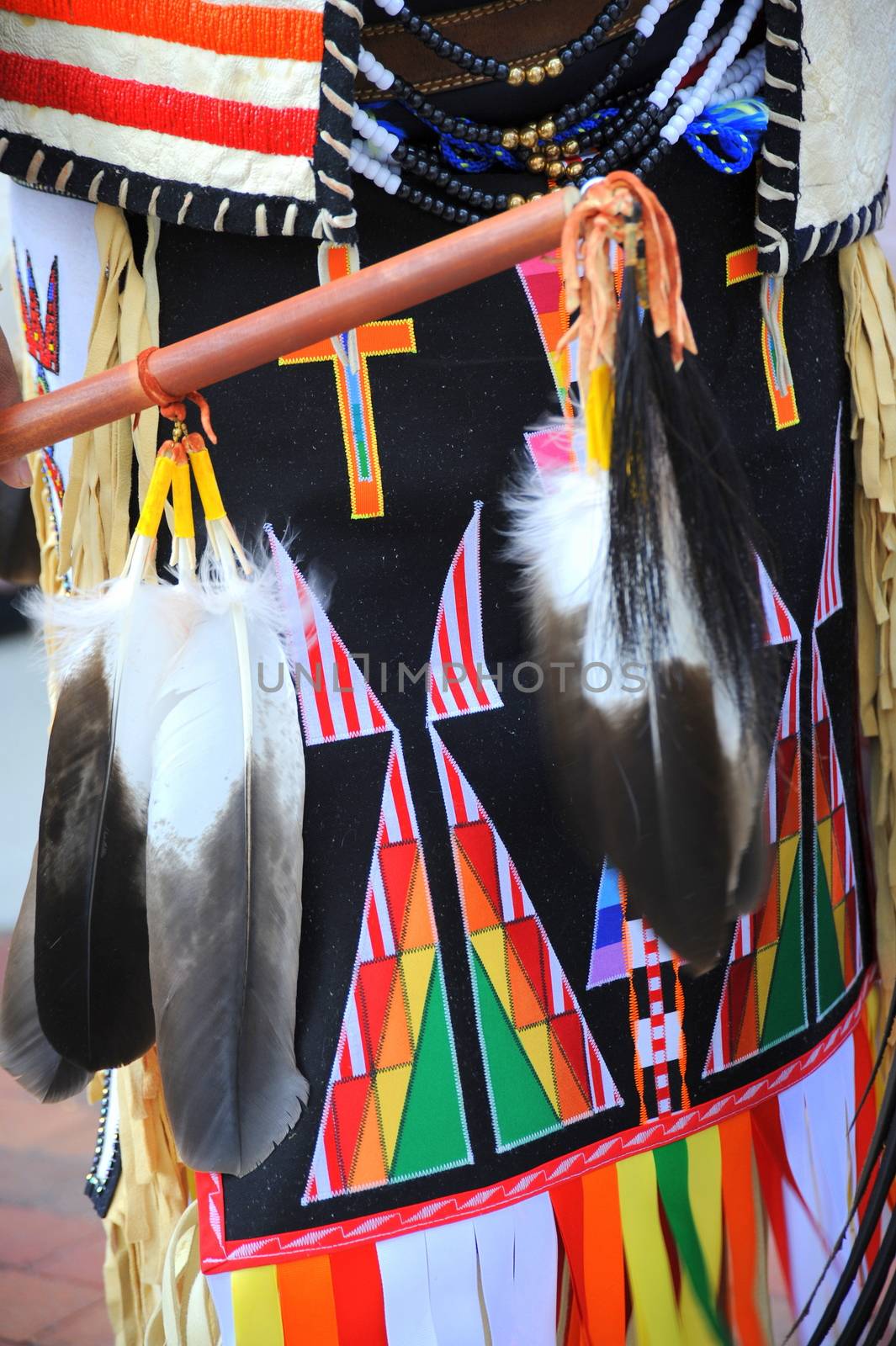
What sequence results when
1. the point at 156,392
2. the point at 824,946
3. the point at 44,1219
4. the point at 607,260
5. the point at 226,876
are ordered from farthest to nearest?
the point at 44,1219, the point at 824,946, the point at 226,876, the point at 156,392, the point at 607,260

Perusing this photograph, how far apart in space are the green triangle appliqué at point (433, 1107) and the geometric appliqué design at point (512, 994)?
25mm

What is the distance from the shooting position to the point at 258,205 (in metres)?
0.86

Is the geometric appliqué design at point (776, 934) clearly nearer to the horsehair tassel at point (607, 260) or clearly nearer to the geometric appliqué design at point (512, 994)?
→ the geometric appliqué design at point (512, 994)

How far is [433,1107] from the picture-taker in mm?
946

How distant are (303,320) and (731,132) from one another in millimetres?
417

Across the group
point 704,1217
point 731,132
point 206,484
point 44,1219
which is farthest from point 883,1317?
point 44,1219

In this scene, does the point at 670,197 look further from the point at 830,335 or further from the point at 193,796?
the point at 193,796

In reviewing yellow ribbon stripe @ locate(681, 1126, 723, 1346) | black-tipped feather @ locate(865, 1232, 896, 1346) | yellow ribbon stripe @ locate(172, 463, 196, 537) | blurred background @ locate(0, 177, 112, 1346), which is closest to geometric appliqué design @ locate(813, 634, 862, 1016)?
Answer: yellow ribbon stripe @ locate(681, 1126, 723, 1346)

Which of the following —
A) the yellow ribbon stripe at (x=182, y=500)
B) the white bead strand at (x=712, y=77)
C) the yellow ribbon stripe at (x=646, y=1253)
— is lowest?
the yellow ribbon stripe at (x=646, y=1253)

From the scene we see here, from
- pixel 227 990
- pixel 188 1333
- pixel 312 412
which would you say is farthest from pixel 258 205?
pixel 188 1333

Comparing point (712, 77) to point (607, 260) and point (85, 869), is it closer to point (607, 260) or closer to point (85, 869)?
point (607, 260)

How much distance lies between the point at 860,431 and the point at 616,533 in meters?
0.49

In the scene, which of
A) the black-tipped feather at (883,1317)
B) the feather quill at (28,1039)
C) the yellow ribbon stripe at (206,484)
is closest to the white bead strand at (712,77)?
the yellow ribbon stripe at (206,484)

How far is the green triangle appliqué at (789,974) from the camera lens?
1073mm
